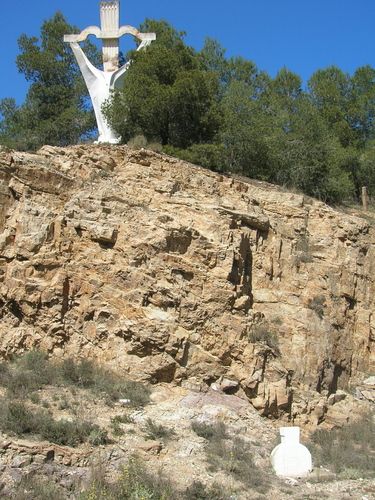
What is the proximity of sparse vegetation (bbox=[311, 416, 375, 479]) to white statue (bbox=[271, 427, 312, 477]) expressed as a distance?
0.53 metres

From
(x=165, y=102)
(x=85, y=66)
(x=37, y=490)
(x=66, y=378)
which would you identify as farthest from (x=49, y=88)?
(x=37, y=490)

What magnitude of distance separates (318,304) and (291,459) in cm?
465

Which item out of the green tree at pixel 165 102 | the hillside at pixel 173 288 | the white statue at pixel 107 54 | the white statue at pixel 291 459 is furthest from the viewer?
the white statue at pixel 107 54

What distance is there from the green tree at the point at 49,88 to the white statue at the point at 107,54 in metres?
3.62

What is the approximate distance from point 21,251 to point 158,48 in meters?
8.30

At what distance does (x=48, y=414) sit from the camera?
Answer: 10477 mm

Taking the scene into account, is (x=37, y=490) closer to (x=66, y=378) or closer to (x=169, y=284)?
(x=66, y=378)

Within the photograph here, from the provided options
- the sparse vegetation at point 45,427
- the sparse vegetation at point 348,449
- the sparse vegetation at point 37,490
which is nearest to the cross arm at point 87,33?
the sparse vegetation at point 45,427

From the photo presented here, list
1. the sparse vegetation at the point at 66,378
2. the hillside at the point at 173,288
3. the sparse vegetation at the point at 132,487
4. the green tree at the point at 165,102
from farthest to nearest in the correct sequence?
the green tree at the point at 165,102
the hillside at the point at 173,288
the sparse vegetation at the point at 66,378
the sparse vegetation at the point at 132,487

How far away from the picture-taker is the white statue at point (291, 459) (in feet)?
36.2

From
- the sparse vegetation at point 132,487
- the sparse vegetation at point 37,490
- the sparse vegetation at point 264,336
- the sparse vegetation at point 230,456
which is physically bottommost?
the sparse vegetation at point 37,490

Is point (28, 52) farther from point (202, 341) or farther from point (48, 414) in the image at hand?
point (48, 414)

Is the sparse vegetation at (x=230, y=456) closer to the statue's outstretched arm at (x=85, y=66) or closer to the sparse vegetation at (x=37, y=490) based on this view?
the sparse vegetation at (x=37, y=490)

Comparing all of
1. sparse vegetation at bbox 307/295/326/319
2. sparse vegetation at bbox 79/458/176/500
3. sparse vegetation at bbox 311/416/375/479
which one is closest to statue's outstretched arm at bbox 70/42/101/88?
sparse vegetation at bbox 307/295/326/319
